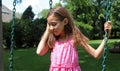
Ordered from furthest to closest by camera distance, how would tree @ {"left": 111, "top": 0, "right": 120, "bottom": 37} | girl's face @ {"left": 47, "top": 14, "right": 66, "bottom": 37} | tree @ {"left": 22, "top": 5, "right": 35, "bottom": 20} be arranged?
1. tree @ {"left": 111, "top": 0, "right": 120, "bottom": 37}
2. tree @ {"left": 22, "top": 5, "right": 35, "bottom": 20}
3. girl's face @ {"left": 47, "top": 14, "right": 66, "bottom": 37}

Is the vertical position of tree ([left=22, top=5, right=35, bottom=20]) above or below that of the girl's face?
below

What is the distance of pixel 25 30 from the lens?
22891mm

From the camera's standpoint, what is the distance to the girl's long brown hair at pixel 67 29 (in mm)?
3357

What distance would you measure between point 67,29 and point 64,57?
271 mm

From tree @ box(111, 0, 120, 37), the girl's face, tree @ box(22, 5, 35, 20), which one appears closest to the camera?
the girl's face

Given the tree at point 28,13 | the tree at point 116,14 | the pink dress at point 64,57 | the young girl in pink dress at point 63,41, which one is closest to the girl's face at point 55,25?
the young girl in pink dress at point 63,41

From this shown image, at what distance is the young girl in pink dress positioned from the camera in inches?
131

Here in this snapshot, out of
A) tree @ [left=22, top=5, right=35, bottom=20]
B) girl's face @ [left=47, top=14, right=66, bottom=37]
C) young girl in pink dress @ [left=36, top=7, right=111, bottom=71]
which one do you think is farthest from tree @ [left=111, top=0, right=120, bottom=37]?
girl's face @ [left=47, top=14, right=66, bottom=37]

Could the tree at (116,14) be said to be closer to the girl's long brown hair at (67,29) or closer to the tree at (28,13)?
the tree at (28,13)

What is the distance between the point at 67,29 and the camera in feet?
11.3

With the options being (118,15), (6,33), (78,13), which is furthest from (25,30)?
(118,15)

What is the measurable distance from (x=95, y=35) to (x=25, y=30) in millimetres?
27058

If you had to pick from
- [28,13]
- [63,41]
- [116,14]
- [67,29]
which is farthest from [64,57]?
[116,14]

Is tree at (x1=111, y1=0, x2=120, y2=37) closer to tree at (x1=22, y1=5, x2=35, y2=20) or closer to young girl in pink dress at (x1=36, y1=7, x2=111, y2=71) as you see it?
tree at (x1=22, y1=5, x2=35, y2=20)
